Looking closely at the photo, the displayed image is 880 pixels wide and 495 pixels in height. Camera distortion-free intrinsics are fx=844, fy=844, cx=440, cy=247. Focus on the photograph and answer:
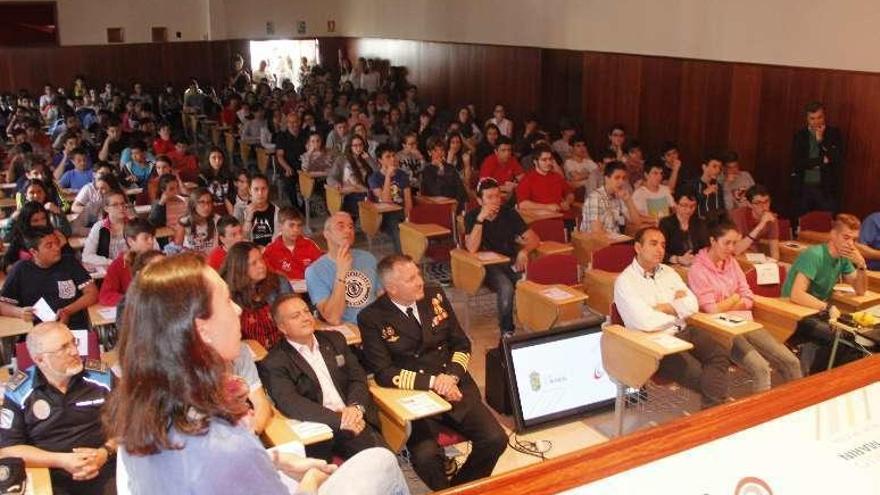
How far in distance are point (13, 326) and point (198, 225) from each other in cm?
210

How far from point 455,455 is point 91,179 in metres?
6.25

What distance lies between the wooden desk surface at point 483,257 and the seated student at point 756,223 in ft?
6.61

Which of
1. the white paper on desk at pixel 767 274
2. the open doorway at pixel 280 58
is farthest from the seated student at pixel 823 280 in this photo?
the open doorway at pixel 280 58

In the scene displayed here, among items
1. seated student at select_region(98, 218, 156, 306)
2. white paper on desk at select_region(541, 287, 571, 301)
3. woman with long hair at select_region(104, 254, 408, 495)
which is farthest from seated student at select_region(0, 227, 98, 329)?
woman with long hair at select_region(104, 254, 408, 495)

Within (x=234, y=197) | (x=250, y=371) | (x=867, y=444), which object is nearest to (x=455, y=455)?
(x=250, y=371)

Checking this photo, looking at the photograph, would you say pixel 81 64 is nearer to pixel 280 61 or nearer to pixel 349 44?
pixel 280 61

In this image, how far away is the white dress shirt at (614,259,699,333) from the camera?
203 inches

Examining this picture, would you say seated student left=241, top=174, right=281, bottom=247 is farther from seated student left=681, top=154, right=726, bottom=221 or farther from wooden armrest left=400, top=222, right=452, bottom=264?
seated student left=681, top=154, right=726, bottom=221

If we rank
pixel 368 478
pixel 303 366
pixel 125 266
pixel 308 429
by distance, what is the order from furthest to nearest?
pixel 125 266
pixel 303 366
pixel 308 429
pixel 368 478

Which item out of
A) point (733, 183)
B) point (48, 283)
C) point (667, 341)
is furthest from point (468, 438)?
point (733, 183)

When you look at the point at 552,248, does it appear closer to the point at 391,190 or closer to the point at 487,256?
the point at 487,256

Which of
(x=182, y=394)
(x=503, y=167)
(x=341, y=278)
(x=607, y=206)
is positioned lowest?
(x=341, y=278)

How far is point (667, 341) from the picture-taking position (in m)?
4.97

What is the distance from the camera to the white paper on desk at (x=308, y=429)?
3885 mm
